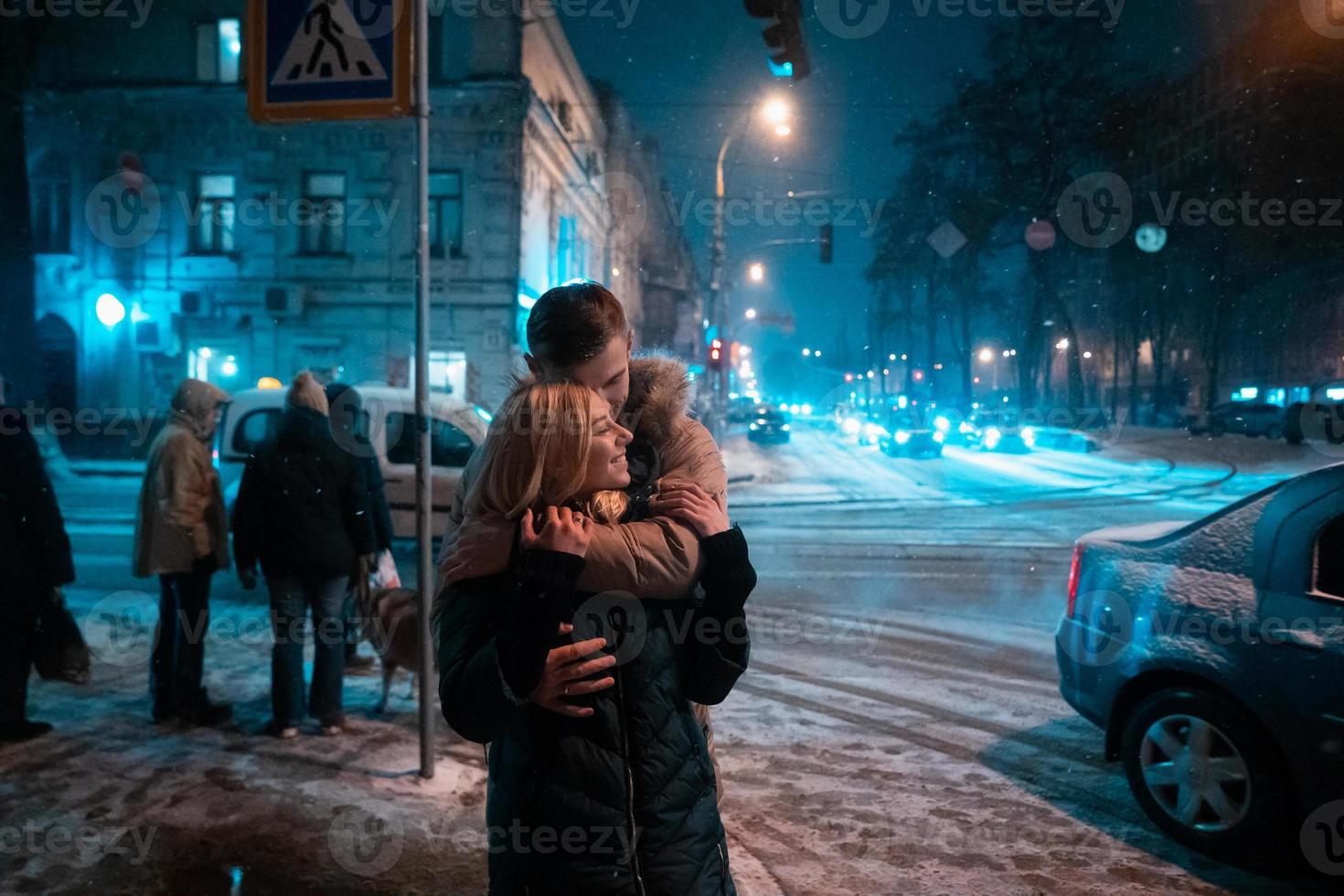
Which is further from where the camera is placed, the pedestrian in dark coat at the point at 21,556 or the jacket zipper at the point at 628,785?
the pedestrian in dark coat at the point at 21,556

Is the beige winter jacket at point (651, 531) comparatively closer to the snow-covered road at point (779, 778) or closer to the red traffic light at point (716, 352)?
the snow-covered road at point (779, 778)

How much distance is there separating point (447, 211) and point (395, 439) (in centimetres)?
1779

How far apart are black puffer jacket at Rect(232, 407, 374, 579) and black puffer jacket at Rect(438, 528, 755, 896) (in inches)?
134

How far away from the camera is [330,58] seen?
4.19m

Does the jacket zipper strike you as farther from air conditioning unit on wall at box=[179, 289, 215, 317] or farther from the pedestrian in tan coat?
air conditioning unit on wall at box=[179, 289, 215, 317]

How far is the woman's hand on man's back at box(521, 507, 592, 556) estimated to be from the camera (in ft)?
5.66

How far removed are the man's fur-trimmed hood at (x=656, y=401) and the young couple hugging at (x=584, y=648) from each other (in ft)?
0.71

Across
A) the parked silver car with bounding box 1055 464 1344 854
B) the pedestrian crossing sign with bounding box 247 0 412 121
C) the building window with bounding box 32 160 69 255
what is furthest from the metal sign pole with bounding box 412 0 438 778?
the building window with bounding box 32 160 69 255

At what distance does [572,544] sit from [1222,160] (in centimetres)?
3453

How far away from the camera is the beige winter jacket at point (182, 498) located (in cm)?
510

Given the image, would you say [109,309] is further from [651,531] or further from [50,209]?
[651,531]

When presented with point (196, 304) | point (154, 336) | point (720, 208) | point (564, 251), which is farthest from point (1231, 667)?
point (564, 251)

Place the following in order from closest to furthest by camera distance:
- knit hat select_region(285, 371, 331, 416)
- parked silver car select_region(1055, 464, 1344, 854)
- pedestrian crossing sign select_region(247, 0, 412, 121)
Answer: parked silver car select_region(1055, 464, 1344, 854) < pedestrian crossing sign select_region(247, 0, 412, 121) < knit hat select_region(285, 371, 331, 416)

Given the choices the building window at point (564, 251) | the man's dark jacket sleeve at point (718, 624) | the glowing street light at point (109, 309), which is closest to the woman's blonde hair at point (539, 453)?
the man's dark jacket sleeve at point (718, 624)
